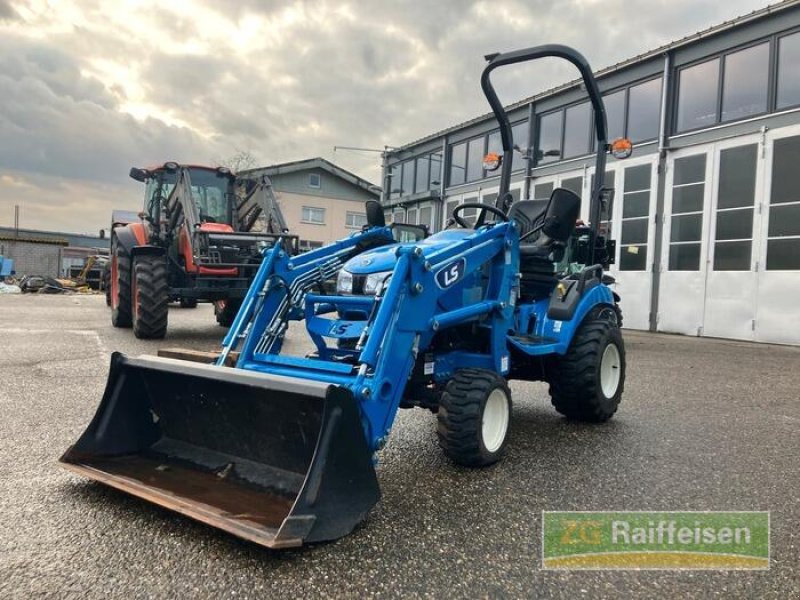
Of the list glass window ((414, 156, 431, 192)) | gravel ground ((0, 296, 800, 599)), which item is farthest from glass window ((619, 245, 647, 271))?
glass window ((414, 156, 431, 192))

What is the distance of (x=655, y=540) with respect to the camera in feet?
9.27

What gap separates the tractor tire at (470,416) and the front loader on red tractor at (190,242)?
17.0 feet

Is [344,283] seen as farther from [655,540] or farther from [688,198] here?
[688,198]

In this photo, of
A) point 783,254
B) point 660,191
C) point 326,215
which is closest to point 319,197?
point 326,215

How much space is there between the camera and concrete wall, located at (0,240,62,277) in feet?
118

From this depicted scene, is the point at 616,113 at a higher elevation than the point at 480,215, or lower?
higher

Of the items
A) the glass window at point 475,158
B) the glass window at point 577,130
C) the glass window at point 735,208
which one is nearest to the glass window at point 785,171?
the glass window at point 735,208

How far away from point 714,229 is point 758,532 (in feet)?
38.1

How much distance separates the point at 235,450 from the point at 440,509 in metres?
1.09


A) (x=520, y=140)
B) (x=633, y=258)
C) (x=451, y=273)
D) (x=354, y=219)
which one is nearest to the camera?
(x=451, y=273)

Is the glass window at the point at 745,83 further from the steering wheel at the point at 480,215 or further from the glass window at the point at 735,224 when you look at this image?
the steering wheel at the point at 480,215

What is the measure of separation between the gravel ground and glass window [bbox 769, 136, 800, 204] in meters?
7.72

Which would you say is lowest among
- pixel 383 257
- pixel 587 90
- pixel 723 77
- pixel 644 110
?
pixel 383 257

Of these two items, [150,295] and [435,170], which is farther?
[435,170]
